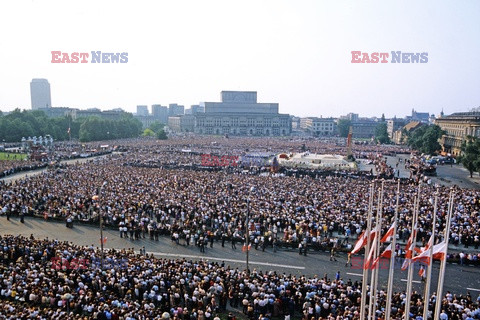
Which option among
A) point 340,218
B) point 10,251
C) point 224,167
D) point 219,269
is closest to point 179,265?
point 219,269

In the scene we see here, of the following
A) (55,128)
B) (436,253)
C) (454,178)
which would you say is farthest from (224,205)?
(55,128)

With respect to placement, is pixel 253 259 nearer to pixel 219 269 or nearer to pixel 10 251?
pixel 219 269

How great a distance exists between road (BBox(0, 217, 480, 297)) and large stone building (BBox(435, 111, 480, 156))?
61.1 m

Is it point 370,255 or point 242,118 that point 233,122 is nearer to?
point 242,118

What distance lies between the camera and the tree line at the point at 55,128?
87062 mm

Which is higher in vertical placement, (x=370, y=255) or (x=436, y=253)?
(x=436, y=253)

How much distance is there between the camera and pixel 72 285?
15695 mm

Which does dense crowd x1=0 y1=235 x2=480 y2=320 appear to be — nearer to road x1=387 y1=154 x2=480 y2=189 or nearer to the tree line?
road x1=387 y1=154 x2=480 y2=189

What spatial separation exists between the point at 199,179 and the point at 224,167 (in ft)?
37.8

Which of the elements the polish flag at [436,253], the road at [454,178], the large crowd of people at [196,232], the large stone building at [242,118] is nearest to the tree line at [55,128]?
the large crowd of people at [196,232]

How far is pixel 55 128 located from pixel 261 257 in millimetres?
92756

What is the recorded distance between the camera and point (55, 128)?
98.8m

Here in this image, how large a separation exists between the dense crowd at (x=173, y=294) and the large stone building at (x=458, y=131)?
222 ft

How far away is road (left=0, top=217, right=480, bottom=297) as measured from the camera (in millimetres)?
19228
